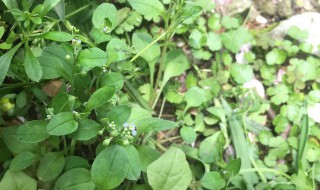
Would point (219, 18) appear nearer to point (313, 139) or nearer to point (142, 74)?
point (142, 74)

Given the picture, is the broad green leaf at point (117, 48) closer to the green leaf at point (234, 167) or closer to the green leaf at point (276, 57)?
the green leaf at point (234, 167)

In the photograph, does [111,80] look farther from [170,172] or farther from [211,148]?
[211,148]

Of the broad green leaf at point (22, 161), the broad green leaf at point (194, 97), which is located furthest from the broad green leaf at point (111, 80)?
the broad green leaf at point (194, 97)

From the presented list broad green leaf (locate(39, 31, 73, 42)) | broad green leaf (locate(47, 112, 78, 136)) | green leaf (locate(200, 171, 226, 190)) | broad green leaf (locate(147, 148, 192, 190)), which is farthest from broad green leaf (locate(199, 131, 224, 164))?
broad green leaf (locate(39, 31, 73, 42))

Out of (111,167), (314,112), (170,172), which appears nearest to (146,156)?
(170,172)

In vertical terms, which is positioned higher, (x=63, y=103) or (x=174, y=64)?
(x=63, y=103)

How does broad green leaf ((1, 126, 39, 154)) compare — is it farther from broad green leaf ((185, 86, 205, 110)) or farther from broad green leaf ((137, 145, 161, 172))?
broad green leaf ((185, 86, 205, 110))
